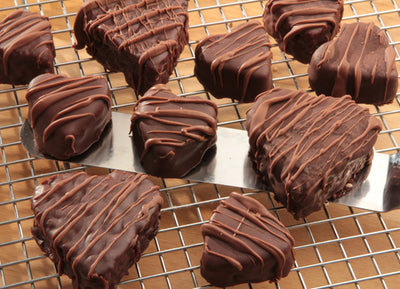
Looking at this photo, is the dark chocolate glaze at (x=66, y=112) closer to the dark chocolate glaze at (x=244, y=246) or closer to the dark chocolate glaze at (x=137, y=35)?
the dark chocolate glaze at (x=137, y=35)

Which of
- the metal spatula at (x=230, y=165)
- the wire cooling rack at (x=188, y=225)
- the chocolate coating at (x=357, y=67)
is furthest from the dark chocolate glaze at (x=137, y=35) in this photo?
the chocolate coating at (x=357, y=67)

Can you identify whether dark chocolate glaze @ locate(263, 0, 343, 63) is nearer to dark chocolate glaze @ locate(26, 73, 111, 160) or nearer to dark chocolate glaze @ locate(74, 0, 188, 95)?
dark chocolate glaze @ locate(74, 0, 188, 95)

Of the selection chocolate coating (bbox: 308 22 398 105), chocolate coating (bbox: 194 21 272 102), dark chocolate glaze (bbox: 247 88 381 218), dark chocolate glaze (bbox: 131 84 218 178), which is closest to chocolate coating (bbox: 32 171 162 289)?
dark chocolate glaze (bbox: 131 84 218 178)

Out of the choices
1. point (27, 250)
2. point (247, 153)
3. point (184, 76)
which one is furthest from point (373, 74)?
point (27, 250)

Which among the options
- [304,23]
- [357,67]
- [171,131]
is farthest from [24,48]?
[357,67]

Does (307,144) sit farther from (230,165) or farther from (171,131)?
(171,131)

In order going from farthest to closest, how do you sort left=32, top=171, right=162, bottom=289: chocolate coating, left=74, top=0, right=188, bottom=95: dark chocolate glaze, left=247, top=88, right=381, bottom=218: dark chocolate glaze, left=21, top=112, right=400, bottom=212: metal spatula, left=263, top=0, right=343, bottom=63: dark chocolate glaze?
left=263, top=0, right=343, bottom=63: dark chocolate glaze → left=74, top=0, right=188, bottom=95: dark chocolate glaze → left=21, top=112, right=400, bottom=212: metal spatula → left=247, top=88, right=381, bottom=218: dark chocolate glaze → left=32, top=171, right=162, bottom=289: chocolate coating
